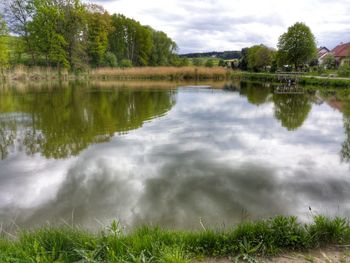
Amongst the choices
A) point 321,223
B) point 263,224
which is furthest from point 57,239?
point 321,223

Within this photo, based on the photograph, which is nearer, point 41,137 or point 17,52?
point 41,137

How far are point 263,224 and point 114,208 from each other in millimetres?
2081

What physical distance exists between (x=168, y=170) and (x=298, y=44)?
41.5m

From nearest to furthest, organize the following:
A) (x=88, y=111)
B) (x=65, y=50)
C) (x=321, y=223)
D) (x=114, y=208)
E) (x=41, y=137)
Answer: (x=321, y=223) < (x=114, y=208) < (x=41, y=137) < (x=88, y=111) < (x=65, y=50)

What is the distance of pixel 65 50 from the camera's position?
1459 inches

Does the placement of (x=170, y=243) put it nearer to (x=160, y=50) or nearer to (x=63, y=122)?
(x=63, y=122)

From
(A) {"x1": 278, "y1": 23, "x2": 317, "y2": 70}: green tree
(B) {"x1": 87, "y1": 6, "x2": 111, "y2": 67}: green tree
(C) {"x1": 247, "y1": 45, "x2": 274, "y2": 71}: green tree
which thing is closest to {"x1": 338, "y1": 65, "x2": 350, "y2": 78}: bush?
(A) {"x1": 278, "y1": 23, "x2": 317, "y2": 70}: green tree

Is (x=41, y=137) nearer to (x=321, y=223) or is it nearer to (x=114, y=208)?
(x=114, y=208)

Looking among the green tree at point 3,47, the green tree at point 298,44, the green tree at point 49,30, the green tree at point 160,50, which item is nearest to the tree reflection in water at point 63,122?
the green tree at point 3,47

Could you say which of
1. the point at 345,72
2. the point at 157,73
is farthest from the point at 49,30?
the point at 345,72

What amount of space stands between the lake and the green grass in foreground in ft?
2.29

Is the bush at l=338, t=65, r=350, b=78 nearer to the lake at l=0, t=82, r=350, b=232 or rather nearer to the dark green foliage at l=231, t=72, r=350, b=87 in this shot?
the dark green foliage at l=231, t=72, r=350, b=87

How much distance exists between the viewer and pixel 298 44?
40.7 meters

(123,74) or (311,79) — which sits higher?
(123,74)
